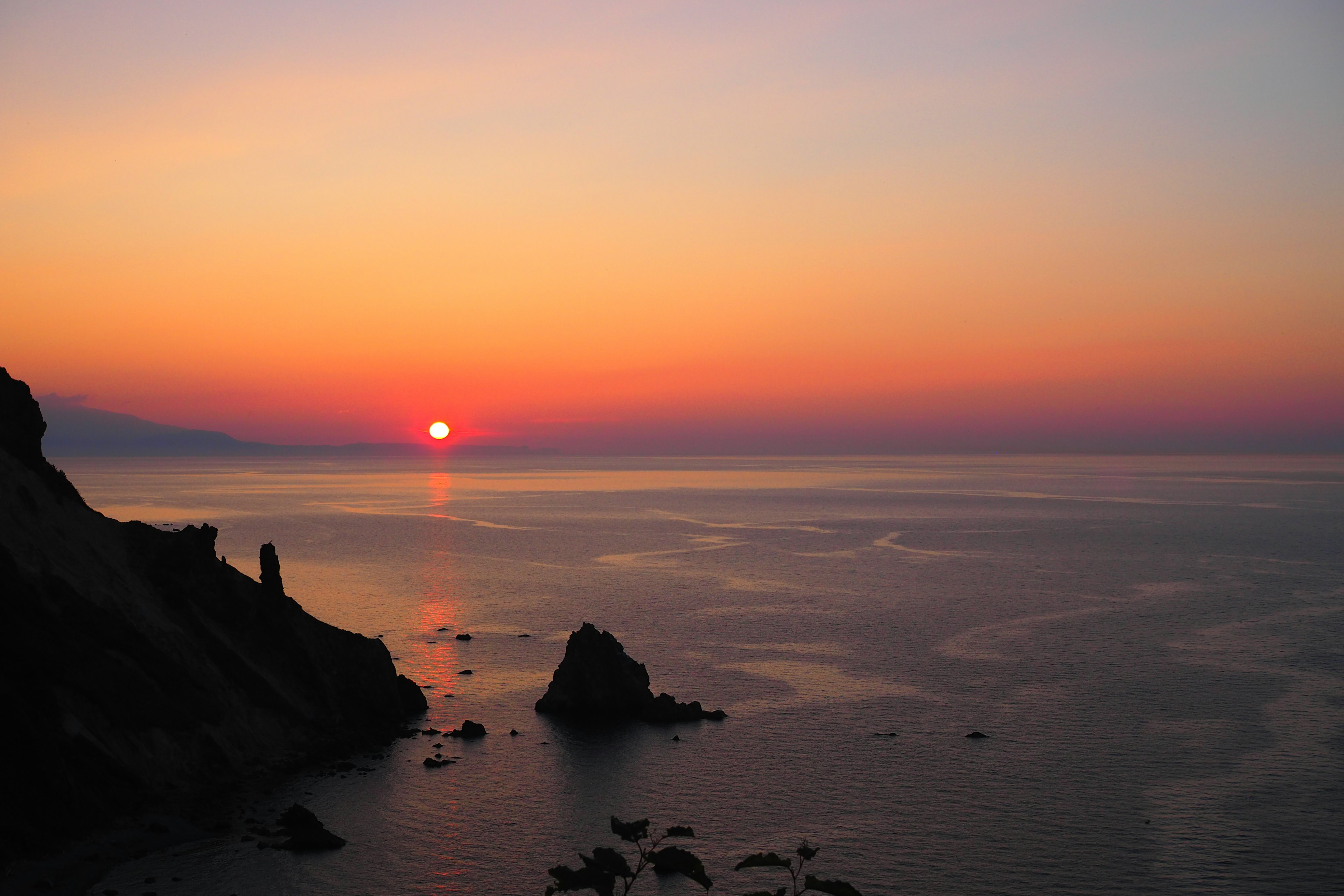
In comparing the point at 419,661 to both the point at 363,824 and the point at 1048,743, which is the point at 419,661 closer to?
the point at 363,824

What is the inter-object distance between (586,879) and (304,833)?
1289 inches

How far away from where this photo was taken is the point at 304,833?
4581cm

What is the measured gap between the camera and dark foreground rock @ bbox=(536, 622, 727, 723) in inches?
2726

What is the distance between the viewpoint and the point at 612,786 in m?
55.5

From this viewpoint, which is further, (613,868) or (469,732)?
(469,732)

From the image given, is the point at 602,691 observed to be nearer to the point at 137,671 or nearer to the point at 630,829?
the point at 137,671

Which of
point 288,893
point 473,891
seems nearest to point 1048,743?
point 473,891

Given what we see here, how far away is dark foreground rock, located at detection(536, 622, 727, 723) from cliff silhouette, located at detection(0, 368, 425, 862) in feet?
34.3

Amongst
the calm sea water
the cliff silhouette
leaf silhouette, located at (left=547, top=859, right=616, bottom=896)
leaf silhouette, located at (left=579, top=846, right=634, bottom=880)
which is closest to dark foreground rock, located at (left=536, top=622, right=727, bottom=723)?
the calm sea water

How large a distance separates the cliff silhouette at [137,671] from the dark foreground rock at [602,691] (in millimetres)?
10469

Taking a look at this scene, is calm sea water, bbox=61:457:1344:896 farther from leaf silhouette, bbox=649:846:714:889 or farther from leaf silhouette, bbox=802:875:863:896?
leaf silhouette, bbox=802:875:863:896

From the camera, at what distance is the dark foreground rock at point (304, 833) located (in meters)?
45.6

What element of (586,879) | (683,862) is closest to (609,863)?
(586,879)

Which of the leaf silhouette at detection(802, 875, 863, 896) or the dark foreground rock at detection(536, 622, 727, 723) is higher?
the leaf silhouette at detection(802, 875, 863, 896)
